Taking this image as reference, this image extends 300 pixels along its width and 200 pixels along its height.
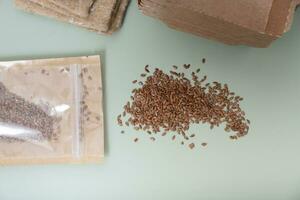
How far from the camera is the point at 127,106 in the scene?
1.21 metres

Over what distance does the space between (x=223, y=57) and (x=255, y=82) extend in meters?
0.12

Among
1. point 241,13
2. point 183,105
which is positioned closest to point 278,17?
point 241,13

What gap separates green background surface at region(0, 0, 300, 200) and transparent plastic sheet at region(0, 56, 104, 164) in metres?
0.03

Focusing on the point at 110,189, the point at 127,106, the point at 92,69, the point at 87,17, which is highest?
the point at 87,17

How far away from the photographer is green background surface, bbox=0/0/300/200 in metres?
1.18

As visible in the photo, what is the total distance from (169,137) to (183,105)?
0.10 metres

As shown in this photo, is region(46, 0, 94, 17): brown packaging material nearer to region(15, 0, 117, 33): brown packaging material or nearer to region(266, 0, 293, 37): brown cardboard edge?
region(15, 0, 117, 33): brown packaging material

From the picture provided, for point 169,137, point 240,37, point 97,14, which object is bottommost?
point 169,137

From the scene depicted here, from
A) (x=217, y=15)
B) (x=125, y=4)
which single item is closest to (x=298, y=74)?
(x=217, y=15)

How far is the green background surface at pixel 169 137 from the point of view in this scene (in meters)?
1.18

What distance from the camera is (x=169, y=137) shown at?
1198 millimetres

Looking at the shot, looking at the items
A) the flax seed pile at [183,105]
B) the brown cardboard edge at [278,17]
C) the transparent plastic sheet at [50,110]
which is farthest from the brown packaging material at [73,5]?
the brown cardboard edge at [278,17]

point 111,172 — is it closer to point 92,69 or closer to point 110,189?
point 110,189

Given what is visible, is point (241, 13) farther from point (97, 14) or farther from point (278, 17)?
point (97, 14)
